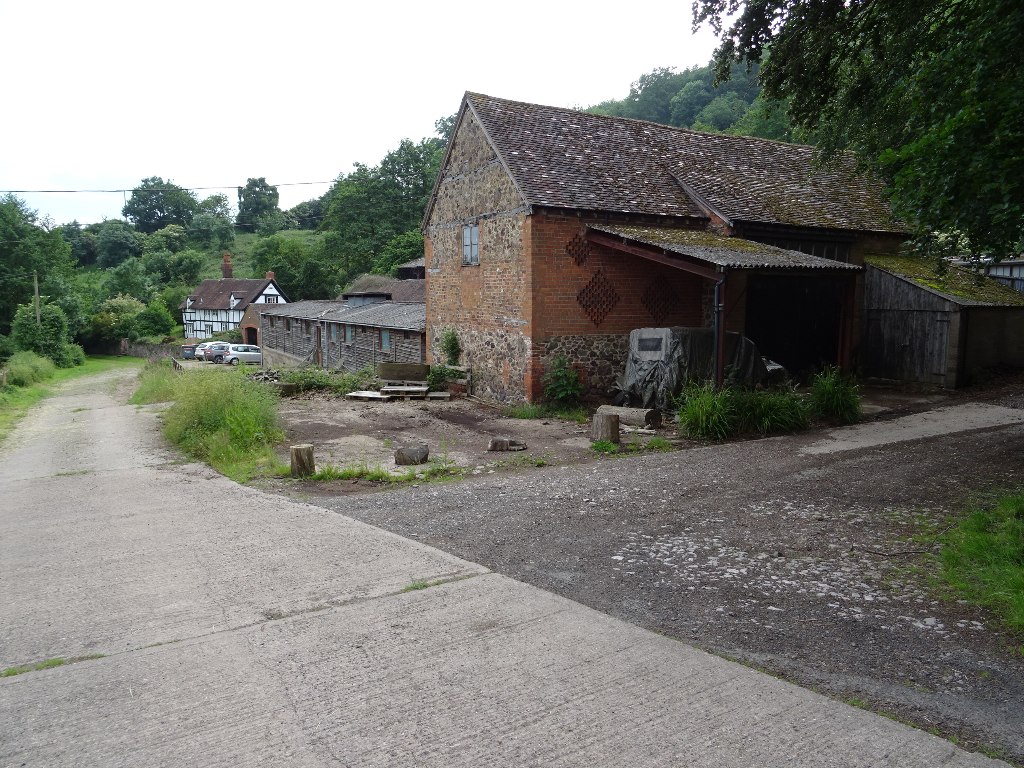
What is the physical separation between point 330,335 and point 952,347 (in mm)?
24458

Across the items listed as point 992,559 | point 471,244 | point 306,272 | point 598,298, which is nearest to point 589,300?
point 598,298

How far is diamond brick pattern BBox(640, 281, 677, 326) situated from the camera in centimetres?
1655

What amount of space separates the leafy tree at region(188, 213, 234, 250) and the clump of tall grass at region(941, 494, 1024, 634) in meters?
106

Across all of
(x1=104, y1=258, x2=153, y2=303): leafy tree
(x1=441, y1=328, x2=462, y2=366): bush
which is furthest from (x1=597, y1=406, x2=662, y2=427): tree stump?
(x1=104, y1=258, x2=153, y2=303): leafy tree

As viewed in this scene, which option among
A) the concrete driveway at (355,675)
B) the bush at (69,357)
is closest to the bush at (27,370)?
the bush at (69,357)

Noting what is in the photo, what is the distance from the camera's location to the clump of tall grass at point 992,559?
4.73 m

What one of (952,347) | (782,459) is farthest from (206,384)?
(952,347)

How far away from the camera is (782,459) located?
1005 cm

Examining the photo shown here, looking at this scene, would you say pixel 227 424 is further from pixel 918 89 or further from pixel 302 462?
pixel 918 89

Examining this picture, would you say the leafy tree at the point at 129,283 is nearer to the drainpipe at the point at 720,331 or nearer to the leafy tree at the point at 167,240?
the leafy tree at the point at 167,240

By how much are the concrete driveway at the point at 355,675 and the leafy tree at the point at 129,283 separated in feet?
228

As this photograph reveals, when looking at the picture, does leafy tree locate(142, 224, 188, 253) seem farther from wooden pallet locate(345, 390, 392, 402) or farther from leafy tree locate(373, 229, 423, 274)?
wooden pallet locate(345, 390, 392, 402)

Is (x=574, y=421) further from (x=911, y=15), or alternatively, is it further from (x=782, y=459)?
(x=911, y=15)

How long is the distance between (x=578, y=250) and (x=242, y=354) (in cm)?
3343
